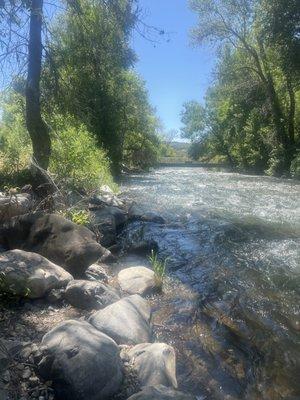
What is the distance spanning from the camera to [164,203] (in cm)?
1381

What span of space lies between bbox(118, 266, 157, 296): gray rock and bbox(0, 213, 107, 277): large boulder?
554mm

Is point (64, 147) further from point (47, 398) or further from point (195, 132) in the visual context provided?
point (195, 132)

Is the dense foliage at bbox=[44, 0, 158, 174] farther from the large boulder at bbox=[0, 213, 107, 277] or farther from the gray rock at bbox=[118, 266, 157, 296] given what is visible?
the gray rock at bbox=[118, 266, 157, 296]

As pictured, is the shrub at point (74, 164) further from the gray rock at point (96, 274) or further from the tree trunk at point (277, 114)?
the tree trunk at point (277, 114)

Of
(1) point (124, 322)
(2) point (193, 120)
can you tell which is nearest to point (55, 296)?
(1) point (124, 322)

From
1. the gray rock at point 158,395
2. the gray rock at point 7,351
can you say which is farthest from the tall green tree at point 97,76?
the gray rock at point 158,395

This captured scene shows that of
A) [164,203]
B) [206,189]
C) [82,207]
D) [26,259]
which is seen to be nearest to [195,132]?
[206,189]

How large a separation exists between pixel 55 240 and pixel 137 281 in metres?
1.50

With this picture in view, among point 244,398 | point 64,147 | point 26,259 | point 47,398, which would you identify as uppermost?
point 64,147

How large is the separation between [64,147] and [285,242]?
8.17 metres

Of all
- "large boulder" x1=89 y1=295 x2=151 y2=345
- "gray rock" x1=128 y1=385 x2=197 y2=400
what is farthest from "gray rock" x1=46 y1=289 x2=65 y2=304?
"gray rock" x1=128 y1=385 x2=197 y2=400

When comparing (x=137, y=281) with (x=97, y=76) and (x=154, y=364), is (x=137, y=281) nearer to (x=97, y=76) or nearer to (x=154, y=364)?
(x=154, y=364)

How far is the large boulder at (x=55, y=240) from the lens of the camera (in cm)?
588

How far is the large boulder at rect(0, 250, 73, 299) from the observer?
4715 mm
